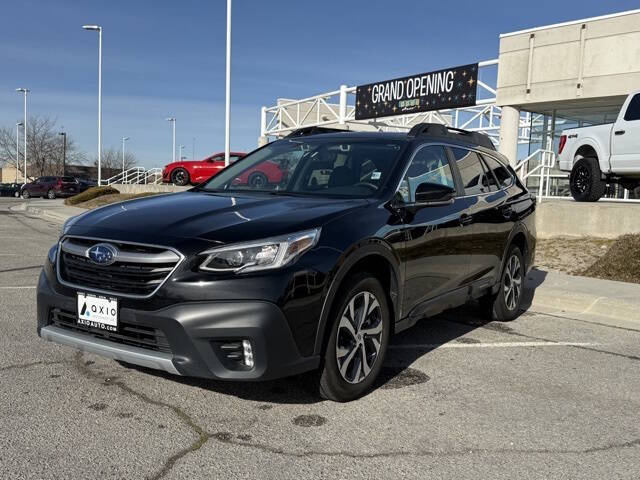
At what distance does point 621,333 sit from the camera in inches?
242

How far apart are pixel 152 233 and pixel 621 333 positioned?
4912mm

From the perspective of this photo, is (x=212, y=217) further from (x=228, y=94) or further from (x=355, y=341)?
(x=228, y=94)

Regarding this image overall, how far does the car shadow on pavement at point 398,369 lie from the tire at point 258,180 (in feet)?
5.14

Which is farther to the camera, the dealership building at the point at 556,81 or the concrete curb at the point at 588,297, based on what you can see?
the dealership building at the point at 556,81

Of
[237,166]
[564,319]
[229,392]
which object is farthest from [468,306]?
[229,392]

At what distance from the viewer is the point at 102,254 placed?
3.48 m

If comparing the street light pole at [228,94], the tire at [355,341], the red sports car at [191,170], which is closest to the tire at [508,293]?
the tire at [355,341]

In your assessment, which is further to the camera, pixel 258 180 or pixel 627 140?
pixel 627 140

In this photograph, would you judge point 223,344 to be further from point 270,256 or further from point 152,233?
point 152,233

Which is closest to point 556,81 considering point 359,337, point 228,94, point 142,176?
point 228,94

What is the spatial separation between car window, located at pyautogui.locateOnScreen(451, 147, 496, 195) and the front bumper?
Result: 2.67 m

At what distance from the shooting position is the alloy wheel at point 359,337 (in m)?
3.75

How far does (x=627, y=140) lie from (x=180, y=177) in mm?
18028

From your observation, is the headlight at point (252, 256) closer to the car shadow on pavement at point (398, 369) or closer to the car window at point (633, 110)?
the car shadow on pavement at point (398, 369)
